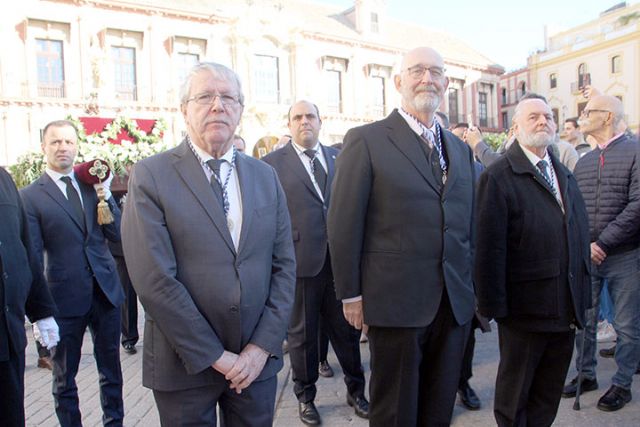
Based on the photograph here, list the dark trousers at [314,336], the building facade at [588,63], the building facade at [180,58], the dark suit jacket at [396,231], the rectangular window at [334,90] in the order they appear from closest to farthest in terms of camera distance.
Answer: the dark suit jacket at [396,231] < the dark trousers at [314,336] < the building facade at [180,58] < the rectangular window at [334,90] < the building facade at [588,63]

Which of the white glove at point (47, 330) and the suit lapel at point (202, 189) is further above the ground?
the suit lapel at point (202, 189)

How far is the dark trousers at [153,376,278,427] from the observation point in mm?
2162

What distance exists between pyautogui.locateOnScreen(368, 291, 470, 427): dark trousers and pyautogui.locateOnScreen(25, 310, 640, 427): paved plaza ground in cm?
110

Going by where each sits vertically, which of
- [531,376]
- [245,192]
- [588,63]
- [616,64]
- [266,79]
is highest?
[588,63]

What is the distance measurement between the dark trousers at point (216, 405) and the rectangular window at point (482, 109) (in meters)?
36.0

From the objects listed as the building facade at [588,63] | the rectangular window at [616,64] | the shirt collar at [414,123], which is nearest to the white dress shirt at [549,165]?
the shirt collar at [414,123]

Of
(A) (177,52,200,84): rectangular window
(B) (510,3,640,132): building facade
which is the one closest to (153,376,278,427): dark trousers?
(A) (177,52,200,84): rectangular window

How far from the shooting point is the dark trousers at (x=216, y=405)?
2162mm

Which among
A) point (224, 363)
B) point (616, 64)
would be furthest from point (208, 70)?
point (616, 64)

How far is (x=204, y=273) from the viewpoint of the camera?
216 centimetres

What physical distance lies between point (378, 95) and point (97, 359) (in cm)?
2832

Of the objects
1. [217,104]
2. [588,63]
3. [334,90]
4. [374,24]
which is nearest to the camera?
[217,104]

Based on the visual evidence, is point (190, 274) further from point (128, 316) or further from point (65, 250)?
point (128, 316)

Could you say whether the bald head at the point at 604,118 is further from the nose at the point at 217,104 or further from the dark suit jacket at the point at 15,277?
the dark suit jacket at the point at 15,277
